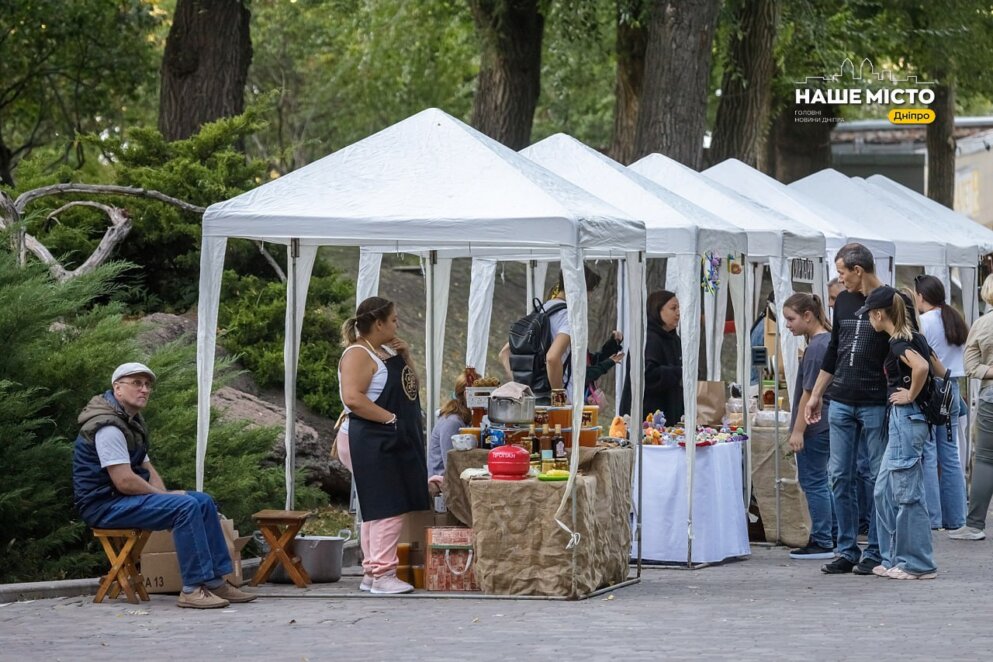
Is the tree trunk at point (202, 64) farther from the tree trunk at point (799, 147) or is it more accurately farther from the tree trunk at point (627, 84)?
the tree trunk at point (799, 147)

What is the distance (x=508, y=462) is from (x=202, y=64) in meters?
10.5

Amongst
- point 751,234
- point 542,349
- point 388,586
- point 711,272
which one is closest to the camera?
point 388,586

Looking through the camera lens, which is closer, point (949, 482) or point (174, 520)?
point (174, 520)

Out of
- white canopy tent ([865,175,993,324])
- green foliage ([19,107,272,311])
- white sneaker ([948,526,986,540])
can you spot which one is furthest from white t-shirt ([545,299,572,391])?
white canopy tent ([865,175,993,324])

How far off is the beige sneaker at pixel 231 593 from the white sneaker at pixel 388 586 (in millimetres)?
711

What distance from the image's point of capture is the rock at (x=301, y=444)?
12742 millimetres

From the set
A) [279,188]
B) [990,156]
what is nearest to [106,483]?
[279,188]

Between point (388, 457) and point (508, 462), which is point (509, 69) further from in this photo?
point (508, 462)

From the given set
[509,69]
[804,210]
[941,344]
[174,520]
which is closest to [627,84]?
[509,69]

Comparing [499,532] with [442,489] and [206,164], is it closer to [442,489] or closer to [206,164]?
[442,489]

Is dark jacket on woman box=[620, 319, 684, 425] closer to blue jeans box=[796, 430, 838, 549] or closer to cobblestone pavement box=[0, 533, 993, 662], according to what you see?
blue jeans box=[796, 430, 838, 549]

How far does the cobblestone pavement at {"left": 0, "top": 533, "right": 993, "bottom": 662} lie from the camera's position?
7.09 m

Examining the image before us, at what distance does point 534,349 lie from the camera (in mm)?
10984

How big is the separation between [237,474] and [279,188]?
2.24 m
